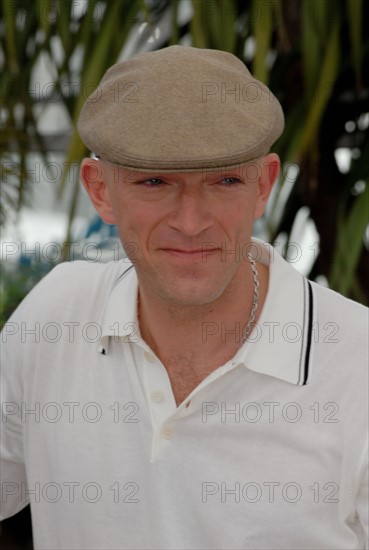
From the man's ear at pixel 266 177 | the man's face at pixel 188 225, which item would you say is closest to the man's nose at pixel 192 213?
the man's face at pixel 188 225

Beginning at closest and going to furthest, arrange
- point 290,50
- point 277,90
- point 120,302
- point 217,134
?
point 217,134 → point 120,302 → point 290,50 → point 277,90

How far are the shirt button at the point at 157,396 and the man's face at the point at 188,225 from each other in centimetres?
14

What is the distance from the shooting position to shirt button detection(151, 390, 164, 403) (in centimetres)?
118

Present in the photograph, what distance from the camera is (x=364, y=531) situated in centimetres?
110

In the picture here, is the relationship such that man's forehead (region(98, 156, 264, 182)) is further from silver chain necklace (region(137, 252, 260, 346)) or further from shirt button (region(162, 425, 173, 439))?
shirt button (region(162, 425, 173, 439))

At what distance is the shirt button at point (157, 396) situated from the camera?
1181 mm

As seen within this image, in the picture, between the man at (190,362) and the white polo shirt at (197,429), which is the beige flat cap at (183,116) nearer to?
the man at (190,362)

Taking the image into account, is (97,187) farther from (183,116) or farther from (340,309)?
(340,309)

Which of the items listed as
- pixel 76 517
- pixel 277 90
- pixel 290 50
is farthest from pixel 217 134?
pixel 277 90

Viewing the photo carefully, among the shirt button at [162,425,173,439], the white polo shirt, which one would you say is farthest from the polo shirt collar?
the shirt button at [162,425,173,439]

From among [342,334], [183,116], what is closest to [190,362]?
[342,334]

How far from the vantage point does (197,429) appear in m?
1.15

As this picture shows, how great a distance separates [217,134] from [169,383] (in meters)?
0.34

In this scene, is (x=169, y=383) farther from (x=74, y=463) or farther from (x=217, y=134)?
(x=217, y=134)
